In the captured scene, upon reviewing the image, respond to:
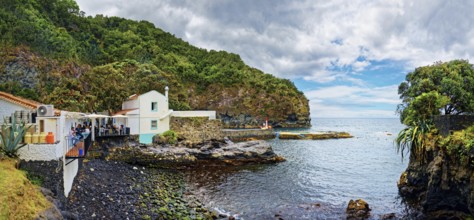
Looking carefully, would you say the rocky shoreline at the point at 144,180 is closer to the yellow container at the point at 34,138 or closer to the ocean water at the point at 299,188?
the yellow container at the point at 34,138

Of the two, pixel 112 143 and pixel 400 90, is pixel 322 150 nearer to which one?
pixel 400 90

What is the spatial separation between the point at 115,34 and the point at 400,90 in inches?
3755

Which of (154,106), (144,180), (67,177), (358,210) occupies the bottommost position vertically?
(358,210)

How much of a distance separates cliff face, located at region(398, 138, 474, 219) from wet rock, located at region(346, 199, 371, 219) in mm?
2584

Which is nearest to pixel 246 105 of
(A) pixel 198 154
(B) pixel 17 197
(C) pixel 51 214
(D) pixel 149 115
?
(D) pixel 149 115

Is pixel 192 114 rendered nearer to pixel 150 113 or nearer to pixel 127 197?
pixel 150 113

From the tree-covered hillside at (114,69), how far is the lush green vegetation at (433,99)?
35.2 m

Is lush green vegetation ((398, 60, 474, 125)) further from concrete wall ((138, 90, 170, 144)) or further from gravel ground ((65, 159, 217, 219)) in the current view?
concrete wall ((138, 90, 170, 144))

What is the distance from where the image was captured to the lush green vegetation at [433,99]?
731 inches

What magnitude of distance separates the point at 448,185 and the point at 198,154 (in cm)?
2457

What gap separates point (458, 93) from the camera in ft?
A: 63.3

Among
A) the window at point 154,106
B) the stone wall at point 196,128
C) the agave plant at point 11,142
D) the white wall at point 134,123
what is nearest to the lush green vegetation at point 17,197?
the agave plant at point 11,142

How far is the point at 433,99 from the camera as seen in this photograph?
19.1m

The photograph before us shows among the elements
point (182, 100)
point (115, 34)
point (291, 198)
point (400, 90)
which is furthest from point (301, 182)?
point (115, 34)
